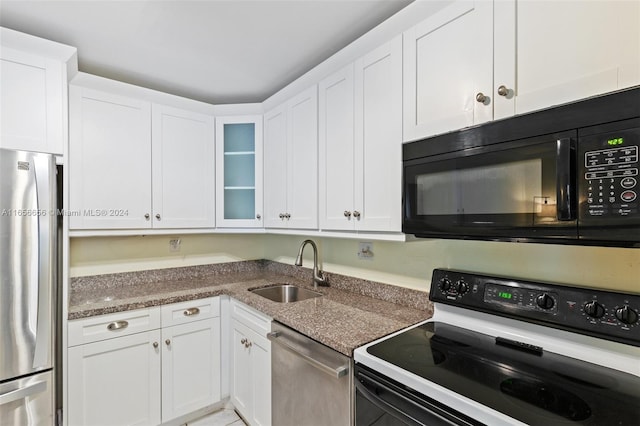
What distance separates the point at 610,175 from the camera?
2.72 ft

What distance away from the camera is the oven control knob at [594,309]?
3.41 ft

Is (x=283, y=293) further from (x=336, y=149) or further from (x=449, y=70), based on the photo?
(x=449, y=70)

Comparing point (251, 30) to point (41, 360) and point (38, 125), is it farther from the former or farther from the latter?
point (41, 360)

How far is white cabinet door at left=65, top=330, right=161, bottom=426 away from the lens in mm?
1715

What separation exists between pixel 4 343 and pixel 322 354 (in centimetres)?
147

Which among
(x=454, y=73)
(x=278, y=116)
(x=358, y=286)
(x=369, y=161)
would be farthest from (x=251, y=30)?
(x=358, y=286)

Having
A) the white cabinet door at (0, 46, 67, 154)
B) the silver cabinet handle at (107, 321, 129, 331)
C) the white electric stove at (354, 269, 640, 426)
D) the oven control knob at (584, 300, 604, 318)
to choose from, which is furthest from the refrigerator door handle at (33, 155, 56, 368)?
the oven control knob at (584, 300, 604, 318)

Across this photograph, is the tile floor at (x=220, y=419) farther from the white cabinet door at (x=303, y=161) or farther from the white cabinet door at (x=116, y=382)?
the white cabinet door at (x=303, y=161)

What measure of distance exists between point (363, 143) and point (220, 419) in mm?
2047

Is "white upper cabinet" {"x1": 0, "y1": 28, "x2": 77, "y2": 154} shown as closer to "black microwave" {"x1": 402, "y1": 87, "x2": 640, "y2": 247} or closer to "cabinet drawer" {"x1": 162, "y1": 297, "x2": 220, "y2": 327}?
"cabinet drawer" {"x1": 162, "y1": 297, "x2": 220, "y2": 327}

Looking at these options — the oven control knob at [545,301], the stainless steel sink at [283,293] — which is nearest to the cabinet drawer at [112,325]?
the stainless steel sink at [283,293]

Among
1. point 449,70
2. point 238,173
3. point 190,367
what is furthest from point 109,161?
point 449,70

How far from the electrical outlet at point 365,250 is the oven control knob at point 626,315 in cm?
118

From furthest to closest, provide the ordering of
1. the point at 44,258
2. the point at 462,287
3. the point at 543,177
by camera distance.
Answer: the point at 44,258
the point at 462,287
the point at 543,177
